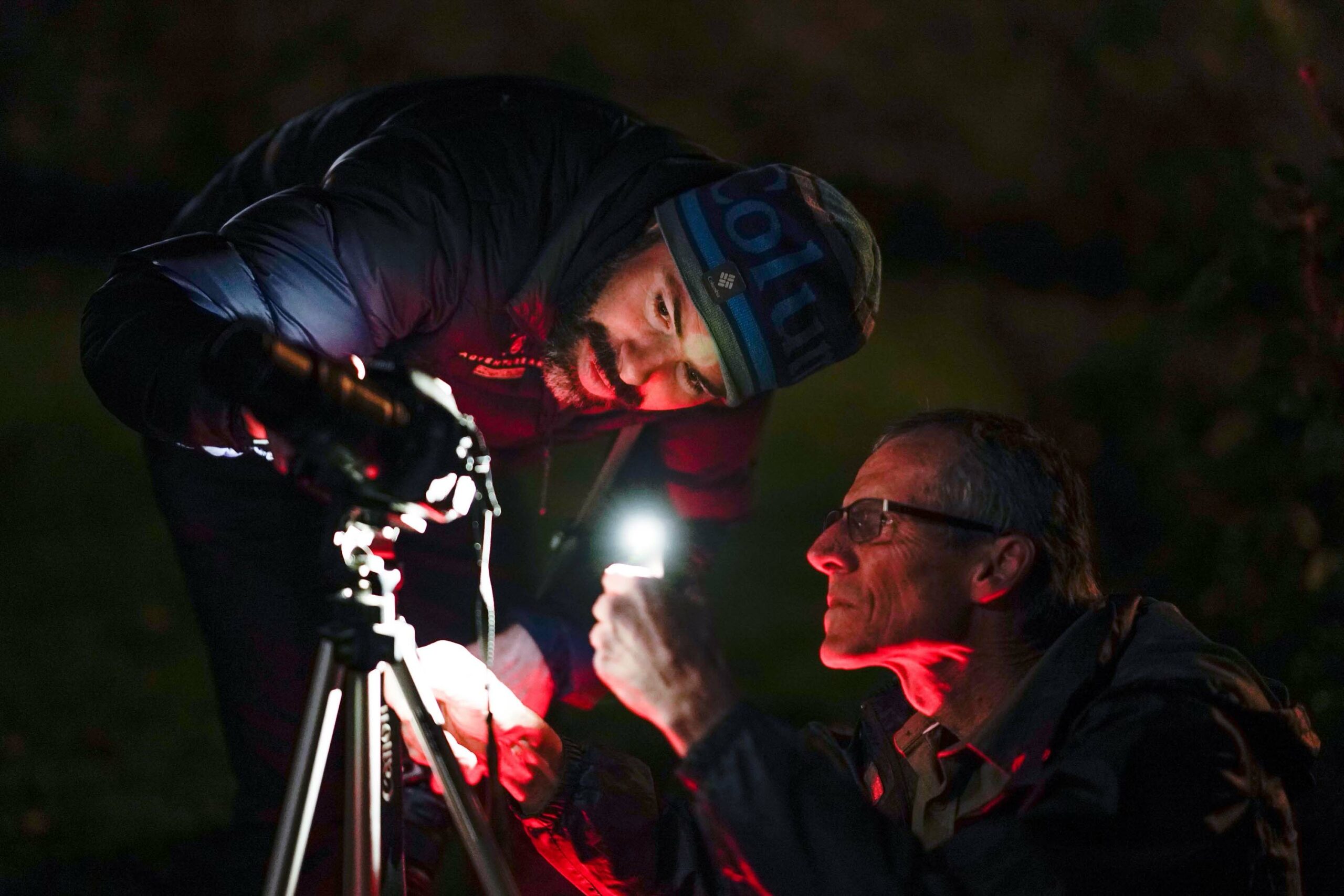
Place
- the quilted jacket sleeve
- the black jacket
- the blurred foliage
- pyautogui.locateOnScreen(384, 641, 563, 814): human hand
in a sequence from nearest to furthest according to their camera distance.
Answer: the black jacket
the quilted jacket sleeve
pyautogui.locateOnScreen(384, 641, 563, 814): human hand
the blurred foliage

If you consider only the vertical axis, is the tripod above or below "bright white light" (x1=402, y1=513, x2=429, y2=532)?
below

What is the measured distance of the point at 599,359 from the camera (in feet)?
9.28

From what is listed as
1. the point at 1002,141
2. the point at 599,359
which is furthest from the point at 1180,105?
the point at 599,359

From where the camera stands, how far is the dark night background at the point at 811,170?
18.8 ft

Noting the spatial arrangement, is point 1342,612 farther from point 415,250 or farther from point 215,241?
Answer: point 215,241

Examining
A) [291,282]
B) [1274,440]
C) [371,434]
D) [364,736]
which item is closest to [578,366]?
[291,282]

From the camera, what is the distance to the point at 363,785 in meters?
1.84

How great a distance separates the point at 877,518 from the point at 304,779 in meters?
1.20

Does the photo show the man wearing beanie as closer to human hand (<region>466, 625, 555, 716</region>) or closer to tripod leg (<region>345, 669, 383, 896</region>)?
human hand (<region>466, 625, 555, 716</region>)

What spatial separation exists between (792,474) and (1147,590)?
9.19 feet

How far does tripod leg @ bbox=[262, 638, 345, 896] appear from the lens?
71.7 inches

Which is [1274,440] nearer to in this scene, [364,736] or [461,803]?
[461,803]

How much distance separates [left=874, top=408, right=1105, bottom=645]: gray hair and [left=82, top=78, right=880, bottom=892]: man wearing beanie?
438mm

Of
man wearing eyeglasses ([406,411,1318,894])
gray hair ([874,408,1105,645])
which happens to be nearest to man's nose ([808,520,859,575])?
man wearing eyeglasses ([406,411,1318,894])
